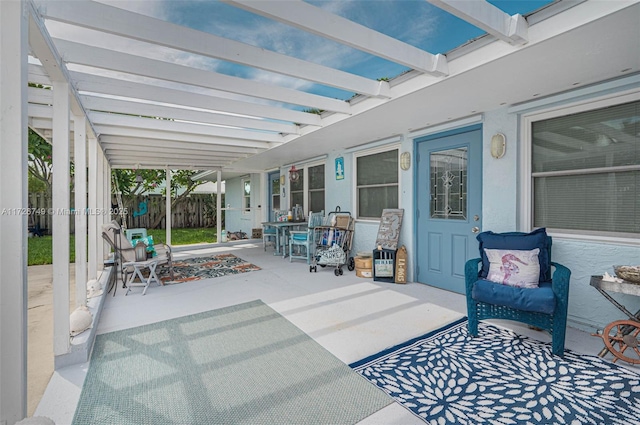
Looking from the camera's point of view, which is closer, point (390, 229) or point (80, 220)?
→ point (80, 220)

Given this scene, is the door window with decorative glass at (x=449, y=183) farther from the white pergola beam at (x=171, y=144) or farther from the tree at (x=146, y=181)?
the tree at (x=146, y=181)

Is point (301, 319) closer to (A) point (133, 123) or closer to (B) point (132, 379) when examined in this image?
(B) point (132, 379)

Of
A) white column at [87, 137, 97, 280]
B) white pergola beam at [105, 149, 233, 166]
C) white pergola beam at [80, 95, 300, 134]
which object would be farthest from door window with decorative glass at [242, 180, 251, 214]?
white column at [87, 137, 97, 280]

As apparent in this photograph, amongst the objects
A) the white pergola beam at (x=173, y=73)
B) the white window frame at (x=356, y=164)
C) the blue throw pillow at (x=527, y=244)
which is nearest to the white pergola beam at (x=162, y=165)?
the white window frame at (x=356, y=164)

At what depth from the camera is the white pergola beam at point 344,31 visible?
1.87m

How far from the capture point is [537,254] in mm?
2842

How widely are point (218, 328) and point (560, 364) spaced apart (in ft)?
9.73

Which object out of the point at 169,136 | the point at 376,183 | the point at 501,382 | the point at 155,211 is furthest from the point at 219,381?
the point at 155,211

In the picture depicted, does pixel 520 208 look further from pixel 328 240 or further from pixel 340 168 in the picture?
pixel 340 168

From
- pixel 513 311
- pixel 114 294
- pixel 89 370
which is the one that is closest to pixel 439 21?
pixel 513 311

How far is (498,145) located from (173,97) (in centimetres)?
375

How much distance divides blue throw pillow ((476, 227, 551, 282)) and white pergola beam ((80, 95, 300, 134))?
3.35 m

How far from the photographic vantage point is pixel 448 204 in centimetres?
435

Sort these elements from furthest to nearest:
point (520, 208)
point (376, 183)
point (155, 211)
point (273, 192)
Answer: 1. point (155, 211)
2. point (273, 192)
3. point (376, 183)
4. point (520, 208)
